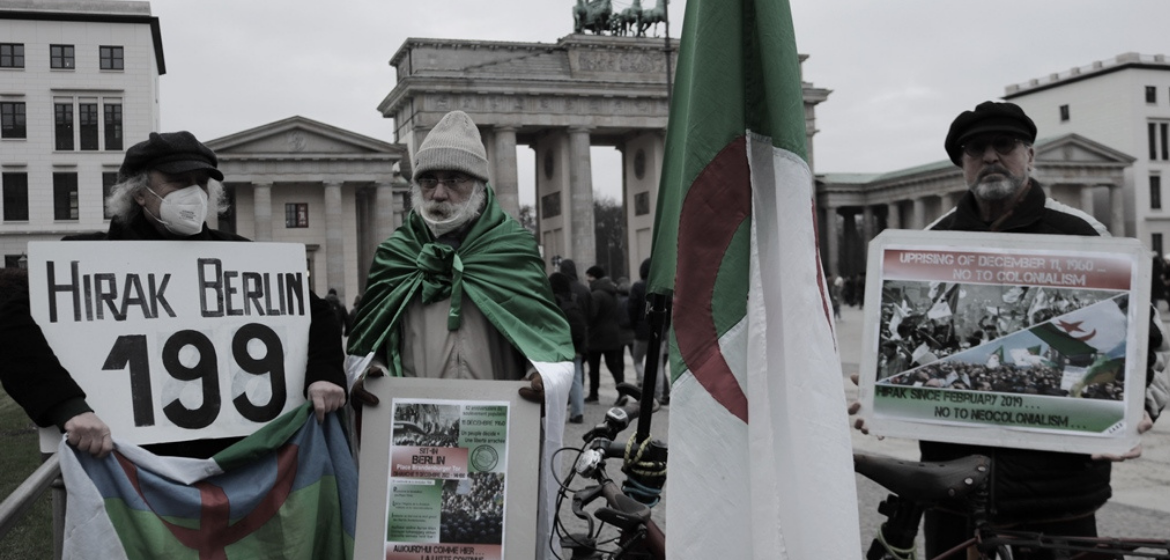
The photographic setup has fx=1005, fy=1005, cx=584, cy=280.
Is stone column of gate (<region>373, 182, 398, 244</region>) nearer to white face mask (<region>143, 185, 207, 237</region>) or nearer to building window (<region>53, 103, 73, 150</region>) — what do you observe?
building window (<region>53, 103, 73, 150</region>)

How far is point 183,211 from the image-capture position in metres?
3.55

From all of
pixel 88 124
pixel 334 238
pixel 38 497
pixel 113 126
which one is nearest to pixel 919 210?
pixel 334 238

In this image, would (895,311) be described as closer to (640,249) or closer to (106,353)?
(106,353)

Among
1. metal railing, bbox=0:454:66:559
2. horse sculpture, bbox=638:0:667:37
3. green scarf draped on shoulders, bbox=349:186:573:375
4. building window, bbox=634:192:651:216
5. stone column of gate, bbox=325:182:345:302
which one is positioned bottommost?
metal railing, bbox=0:454:66:559

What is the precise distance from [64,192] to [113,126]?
4.17 meters

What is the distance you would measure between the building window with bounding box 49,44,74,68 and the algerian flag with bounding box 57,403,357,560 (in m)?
53.1

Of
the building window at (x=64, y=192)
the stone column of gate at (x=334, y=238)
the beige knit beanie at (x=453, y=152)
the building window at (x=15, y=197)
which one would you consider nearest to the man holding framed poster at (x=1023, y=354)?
the beige knit beanie at (x=453, y=152)

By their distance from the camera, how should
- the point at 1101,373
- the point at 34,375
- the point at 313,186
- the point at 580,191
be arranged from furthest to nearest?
the point at 580,191 < the point at 313,186 < the point at 34,375 < the point at 1101,373

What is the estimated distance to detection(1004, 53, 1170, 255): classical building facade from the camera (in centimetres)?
7062

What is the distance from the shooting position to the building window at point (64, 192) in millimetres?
50812

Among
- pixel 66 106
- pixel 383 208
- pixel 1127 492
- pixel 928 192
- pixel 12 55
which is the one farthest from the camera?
pixel 928 192

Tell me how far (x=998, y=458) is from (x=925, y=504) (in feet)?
0.98

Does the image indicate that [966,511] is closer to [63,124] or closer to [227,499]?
[227,499]

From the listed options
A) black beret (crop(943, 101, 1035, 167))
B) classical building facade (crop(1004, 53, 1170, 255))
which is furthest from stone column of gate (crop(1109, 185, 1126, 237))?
black beret (crop(943, 101, 1035, 167))
